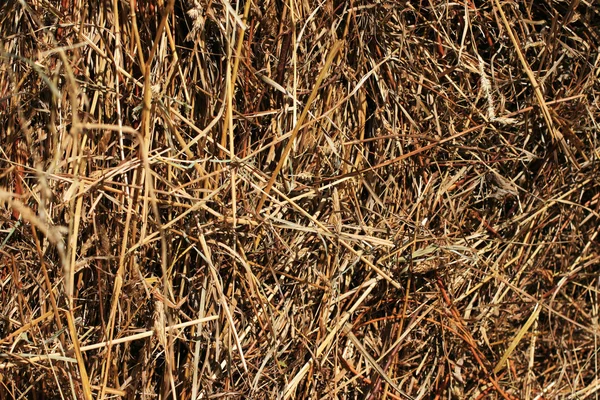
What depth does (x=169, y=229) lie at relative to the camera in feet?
3.11

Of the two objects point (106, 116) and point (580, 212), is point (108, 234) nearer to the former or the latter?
point (106, 116)

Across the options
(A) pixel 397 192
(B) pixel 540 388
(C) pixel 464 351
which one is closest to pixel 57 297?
(A) pixel 397 192

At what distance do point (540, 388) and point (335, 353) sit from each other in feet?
1.36

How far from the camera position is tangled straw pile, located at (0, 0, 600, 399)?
95 centimetres

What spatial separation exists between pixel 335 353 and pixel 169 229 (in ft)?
1.18

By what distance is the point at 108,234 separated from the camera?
98 centimetres

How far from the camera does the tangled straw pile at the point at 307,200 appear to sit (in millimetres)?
949

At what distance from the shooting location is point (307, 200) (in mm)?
1021

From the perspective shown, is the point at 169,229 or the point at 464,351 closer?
the point at 169,229

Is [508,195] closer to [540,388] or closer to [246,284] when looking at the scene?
[540,388]

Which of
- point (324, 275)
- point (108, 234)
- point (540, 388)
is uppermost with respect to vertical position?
point (108, 234)

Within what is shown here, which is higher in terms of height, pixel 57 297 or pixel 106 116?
pixel 106 116

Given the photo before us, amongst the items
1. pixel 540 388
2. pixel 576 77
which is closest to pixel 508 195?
pixel 576 77

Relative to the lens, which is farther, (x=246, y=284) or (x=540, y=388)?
(x=540, y=388)
